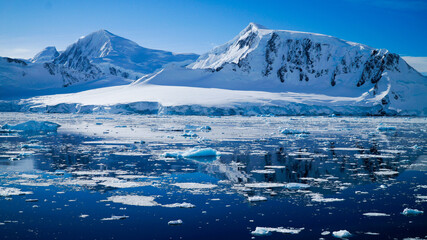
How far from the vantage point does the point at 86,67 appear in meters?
147

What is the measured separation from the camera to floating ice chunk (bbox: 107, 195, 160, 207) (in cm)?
755

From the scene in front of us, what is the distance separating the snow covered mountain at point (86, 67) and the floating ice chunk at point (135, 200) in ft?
331

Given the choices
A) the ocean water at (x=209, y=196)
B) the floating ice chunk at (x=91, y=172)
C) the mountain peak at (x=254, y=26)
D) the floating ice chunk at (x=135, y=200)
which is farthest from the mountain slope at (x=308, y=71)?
the floating ice chunk at (x=135, y=200)

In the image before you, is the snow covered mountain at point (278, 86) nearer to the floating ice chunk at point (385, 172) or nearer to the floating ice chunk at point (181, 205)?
the floating ice chunk at point (385, 172)

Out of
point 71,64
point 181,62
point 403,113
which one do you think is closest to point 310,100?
point 403,113

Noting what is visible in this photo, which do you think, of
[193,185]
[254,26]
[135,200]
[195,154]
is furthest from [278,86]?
[135,200]

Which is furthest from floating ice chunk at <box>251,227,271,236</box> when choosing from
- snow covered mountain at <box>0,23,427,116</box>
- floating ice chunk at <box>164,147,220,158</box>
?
snow covered mountain at <box>0,23,427,116</box>

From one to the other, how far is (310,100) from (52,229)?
70094mm

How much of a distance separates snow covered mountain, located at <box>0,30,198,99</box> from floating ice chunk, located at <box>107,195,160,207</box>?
10079 cm

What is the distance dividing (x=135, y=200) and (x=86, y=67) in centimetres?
14827

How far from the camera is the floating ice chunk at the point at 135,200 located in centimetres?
755

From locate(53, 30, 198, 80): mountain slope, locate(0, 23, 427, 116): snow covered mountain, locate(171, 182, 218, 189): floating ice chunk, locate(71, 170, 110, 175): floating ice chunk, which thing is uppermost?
locate(53, 30, 198, 80): mountain slope

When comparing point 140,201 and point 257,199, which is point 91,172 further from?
point 257,199

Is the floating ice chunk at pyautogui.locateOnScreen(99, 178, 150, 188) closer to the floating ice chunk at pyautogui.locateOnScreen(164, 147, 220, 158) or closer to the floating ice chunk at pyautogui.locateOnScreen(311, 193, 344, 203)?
the floating ice chunk at pyautogui.locateOnScreen(311, 193, 344, 203)
